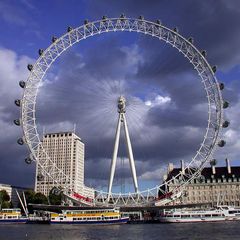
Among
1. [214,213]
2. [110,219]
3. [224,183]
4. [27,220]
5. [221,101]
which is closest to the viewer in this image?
[221,101]

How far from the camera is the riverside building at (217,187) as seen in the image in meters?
141

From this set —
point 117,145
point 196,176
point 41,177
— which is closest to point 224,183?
point 196,176

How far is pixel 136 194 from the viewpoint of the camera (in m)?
85.0

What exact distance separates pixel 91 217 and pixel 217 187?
201 feet

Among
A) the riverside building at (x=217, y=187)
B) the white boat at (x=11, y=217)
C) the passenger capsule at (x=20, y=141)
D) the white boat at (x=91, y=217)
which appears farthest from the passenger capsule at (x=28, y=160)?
the riverside building at (x=217, y=187)

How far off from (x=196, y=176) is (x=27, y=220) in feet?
176

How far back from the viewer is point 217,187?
466ft

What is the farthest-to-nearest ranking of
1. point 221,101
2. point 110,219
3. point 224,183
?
point 224,183 < point 110,219 < point 221,101

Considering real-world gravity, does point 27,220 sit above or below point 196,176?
below

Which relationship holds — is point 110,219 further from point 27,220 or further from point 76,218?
point 27,220

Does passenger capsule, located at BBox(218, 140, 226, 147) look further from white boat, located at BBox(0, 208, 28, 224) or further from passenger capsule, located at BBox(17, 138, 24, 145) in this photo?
white boat, located at BBox(0, 208, 28, 224)

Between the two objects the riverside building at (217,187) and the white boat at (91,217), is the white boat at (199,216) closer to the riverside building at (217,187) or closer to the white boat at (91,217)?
the white boat at (91,217)

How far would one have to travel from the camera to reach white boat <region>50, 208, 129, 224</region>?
94.1 m

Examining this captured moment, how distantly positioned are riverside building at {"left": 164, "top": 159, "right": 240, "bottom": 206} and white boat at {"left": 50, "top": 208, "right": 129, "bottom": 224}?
157 feet
